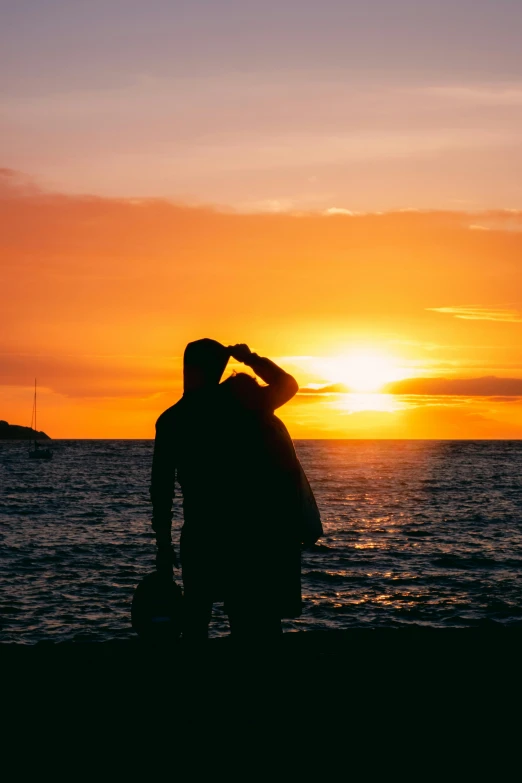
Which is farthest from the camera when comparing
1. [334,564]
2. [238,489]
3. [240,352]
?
[334,564]

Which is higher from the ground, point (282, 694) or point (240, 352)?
point (240, 352)

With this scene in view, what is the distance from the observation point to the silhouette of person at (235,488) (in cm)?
450

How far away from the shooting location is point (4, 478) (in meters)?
86.8

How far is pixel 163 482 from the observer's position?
Result: 4691 millimetres

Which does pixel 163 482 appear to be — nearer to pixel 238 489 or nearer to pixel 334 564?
pixel 238 489

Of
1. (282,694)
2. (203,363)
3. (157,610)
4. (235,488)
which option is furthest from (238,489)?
(282,694)

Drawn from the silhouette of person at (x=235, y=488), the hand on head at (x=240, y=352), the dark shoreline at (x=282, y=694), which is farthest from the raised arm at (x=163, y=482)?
the dark shoreline at (x=282, y=694)

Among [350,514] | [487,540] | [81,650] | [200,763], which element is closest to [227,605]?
[200,763]

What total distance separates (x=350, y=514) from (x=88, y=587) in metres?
25.5

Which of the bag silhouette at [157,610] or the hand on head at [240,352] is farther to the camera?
the bag silhouette at [157,610]

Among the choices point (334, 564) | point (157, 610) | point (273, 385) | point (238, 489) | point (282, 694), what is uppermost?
point (273, 385)

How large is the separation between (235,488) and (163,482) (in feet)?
1.41

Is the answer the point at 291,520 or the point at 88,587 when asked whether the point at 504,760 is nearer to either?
the point at 291,520

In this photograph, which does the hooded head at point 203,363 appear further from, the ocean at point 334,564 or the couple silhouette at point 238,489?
the ocean at point 334,564
